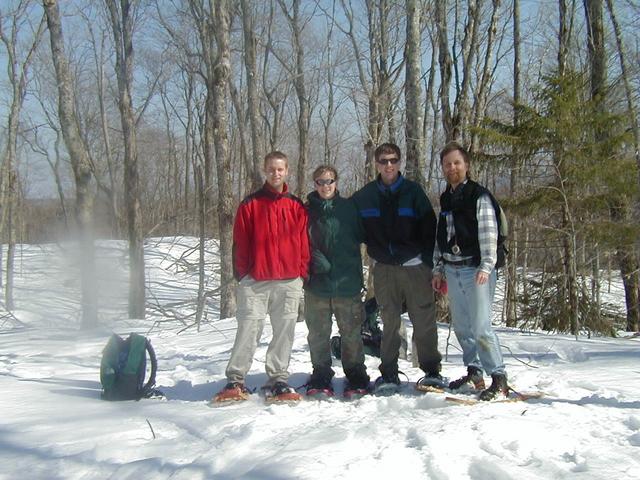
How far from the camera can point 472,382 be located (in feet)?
12.7

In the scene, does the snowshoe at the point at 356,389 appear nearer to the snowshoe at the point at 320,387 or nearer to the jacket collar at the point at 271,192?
the snowshoe at the point at 320,387

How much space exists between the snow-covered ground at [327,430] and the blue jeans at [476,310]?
383 millimetres

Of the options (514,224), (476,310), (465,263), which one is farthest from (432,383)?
(514,224)

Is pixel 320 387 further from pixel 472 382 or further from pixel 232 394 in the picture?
pixel 472 382

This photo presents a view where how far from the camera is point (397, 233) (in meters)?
3.92

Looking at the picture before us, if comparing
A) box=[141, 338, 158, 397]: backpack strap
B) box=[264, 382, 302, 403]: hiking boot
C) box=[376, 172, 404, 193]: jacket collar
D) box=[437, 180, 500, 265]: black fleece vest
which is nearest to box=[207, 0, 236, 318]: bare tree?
box=[141, 338, 158, 397]: backpack strap

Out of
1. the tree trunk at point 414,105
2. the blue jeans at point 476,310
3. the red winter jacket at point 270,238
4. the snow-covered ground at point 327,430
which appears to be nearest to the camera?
the snow-covered ground at point 327,430

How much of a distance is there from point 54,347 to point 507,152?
8.32 meters

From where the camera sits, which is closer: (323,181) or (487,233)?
(487,233)

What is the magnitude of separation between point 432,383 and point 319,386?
0.86 metres

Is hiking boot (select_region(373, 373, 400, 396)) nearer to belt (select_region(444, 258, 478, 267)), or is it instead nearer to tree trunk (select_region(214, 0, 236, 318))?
belt (select_region(444, 258, 478, 267))

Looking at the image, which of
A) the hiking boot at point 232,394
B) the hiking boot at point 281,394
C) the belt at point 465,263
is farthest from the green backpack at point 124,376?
the belt at point 465,263

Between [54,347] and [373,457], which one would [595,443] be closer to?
[373,457]

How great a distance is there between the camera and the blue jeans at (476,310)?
146 inches
